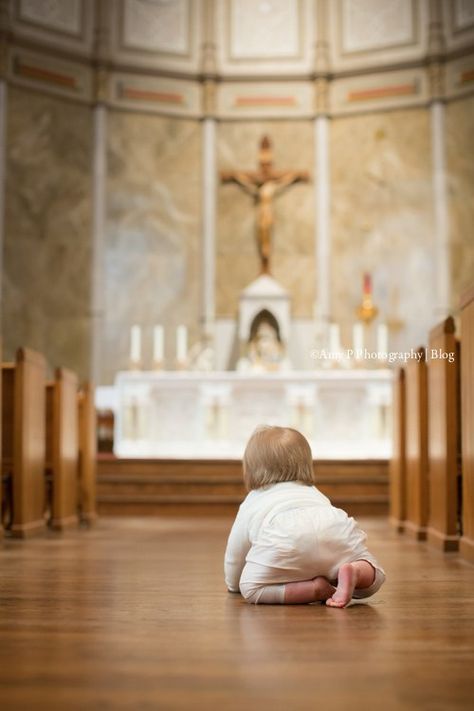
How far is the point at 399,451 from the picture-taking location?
684 centimetres

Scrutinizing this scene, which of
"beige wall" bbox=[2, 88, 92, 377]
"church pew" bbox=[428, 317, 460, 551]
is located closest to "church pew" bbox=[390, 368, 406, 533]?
"church pew" bbox=[428, 317, 460, 551]

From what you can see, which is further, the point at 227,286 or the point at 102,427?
the point at 227,286

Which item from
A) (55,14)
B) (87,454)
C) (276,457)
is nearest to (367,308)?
(87,454)

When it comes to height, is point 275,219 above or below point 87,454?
above

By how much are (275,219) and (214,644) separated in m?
10.7

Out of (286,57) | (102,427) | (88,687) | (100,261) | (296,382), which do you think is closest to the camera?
(88,687)

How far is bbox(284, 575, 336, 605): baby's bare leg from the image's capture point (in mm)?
3104

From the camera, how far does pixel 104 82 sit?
12.5 metres

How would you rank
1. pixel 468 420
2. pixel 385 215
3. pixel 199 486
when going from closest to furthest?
pixel 468 420, pixel 199 486, pixel 385 215

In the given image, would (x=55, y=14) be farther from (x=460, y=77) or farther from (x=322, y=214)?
(x=460, y=77)

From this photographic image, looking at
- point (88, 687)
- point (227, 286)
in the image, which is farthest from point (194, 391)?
point (88, 687)

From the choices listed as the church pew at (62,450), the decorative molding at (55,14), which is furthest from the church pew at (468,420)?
the decorative molding at (55,14)

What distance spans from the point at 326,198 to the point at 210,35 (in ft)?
8.70

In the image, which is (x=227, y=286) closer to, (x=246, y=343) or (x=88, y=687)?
(x=246, y=343)
